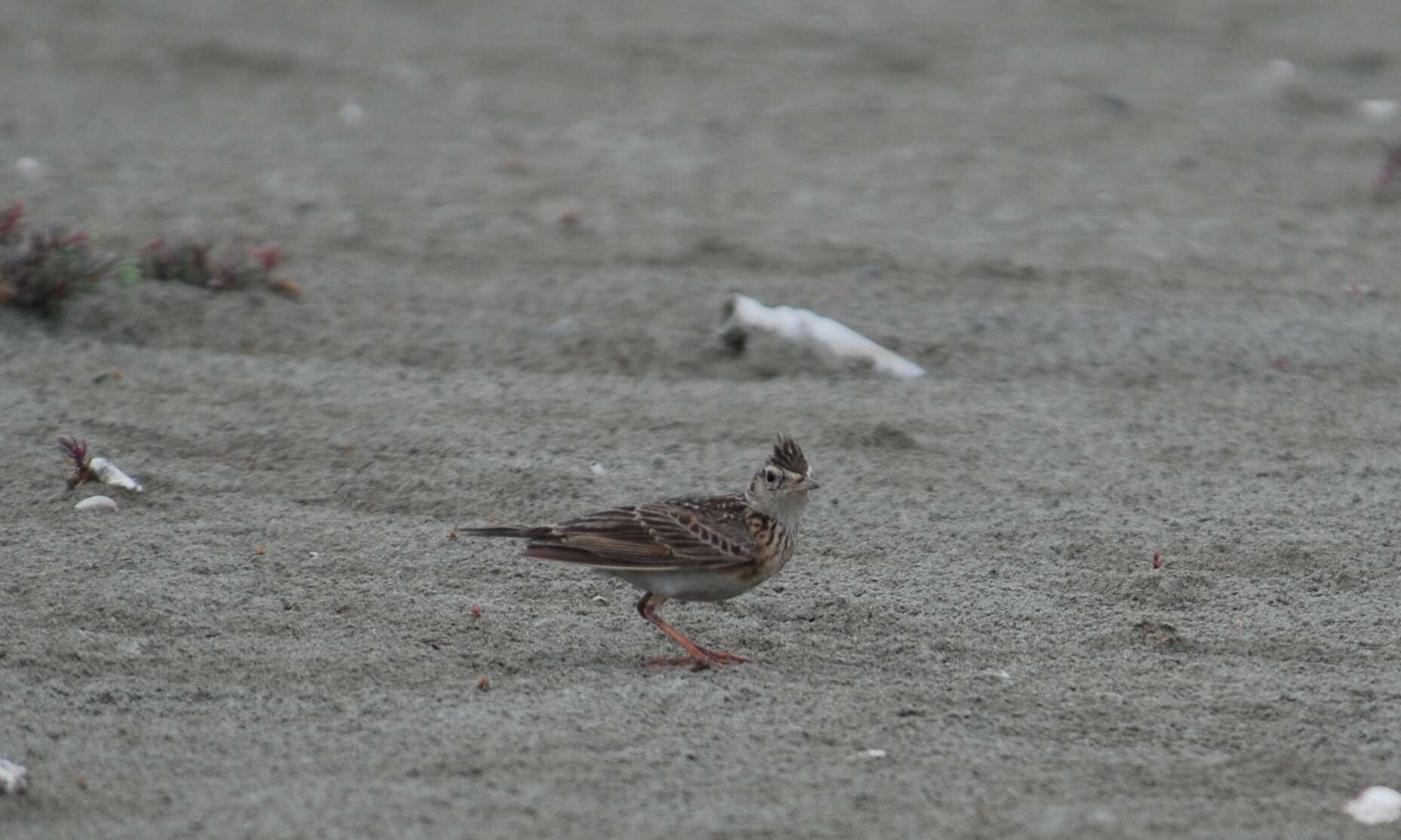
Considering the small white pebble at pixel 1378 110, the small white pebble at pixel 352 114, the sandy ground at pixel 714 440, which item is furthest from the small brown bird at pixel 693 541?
the small white pebble at pixel 1378 110

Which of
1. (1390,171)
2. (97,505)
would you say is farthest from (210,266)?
(1390,171)

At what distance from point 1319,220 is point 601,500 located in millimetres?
5165

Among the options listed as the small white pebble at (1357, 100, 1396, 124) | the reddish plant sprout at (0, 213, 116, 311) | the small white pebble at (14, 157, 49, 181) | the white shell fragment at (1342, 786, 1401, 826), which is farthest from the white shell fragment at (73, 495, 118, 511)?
the small white pebble at (1357, 100, 1396, 124)

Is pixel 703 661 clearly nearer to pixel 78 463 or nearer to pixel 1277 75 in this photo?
pixel 78 463

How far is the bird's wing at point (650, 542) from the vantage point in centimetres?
514

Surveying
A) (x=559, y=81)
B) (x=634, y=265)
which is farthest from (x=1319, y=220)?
(x=559, y=81)

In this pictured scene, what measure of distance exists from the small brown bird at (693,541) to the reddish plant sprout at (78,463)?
168 centimetres

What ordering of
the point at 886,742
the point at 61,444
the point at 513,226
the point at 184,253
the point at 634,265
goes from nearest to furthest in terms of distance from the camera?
1. the point at 886,742
2. the point at 61,444
3. the point at 184,253
4. the point at 634,265
5. the point at 513,226

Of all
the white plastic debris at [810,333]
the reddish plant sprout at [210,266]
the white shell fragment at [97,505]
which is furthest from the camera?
the reddish plant sprout at [210,266]

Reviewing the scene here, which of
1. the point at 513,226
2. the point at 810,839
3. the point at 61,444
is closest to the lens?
the point at 810,839

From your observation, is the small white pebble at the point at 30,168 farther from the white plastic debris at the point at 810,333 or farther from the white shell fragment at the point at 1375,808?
the white shell fragment at the point at 1375,808

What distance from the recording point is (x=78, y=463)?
6.09 meters

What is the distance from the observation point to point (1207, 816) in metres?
4.21

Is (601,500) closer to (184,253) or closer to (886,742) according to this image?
(886,742)
